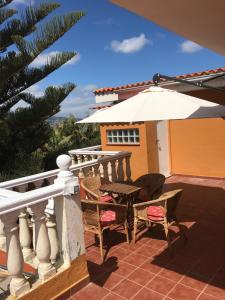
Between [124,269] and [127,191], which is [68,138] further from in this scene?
[124,269]

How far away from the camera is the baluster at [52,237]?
11.3 feet

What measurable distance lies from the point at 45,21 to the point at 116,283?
325 inches

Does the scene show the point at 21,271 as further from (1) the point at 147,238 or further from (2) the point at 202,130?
(2) the point at 202,130

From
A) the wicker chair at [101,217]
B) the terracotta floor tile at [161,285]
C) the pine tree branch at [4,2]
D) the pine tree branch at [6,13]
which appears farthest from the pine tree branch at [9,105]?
the terracotta floor tile at [161,285]

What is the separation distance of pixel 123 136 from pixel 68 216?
666 centimetres

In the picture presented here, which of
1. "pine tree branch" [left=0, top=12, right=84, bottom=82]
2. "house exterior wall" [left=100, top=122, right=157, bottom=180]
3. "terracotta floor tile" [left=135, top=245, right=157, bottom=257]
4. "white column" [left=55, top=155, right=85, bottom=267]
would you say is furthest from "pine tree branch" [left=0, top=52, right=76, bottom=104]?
"terracotta floor tile" [left=135, top=245, right=157, bottom=257]

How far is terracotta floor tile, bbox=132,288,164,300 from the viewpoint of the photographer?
3.42m

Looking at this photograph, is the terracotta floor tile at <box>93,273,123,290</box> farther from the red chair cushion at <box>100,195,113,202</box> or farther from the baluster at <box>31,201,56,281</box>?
the red chair cushion at <box>100,195,113,202</box>

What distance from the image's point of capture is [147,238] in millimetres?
5012

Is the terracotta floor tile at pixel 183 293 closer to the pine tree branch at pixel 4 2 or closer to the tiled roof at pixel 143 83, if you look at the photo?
the tiled roof at pixel 143 83

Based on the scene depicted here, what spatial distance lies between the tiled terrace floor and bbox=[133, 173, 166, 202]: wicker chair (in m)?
0.62

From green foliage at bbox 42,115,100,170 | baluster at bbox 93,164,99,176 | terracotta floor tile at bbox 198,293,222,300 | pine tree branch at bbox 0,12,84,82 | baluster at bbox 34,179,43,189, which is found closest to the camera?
terracotta floor tile at bbox 198,293,222,300

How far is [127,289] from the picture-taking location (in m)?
3.61

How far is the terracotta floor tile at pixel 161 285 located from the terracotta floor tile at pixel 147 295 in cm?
7
